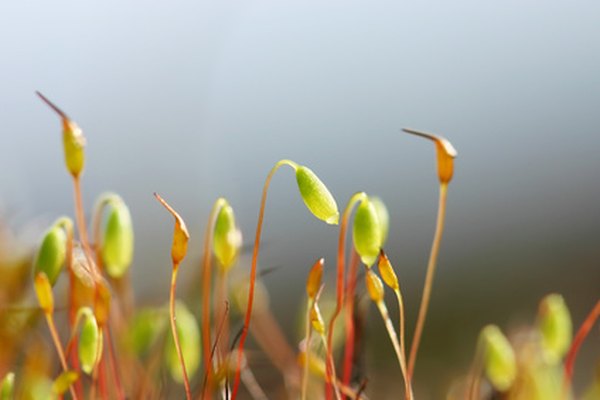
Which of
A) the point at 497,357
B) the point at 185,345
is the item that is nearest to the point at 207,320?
the point at 185,345

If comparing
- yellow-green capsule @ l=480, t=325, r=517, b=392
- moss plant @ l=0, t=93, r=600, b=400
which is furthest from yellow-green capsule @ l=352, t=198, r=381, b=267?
yellow-green capsule @ l=480, t=325, r=517, b=392

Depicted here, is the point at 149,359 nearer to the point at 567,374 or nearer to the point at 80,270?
the point at 80,270

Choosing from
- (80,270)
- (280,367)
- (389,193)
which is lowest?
(389,193)

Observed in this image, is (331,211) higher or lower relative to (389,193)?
higher

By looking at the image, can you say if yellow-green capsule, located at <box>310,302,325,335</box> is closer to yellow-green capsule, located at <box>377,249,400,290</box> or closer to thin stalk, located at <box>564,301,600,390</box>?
yellow-green capsule, located at <box>377,249,400,290</box>

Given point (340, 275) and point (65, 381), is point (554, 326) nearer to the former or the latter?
point (340, 275)

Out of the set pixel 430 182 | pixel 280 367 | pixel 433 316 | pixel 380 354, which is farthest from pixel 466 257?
pixel 280 367
